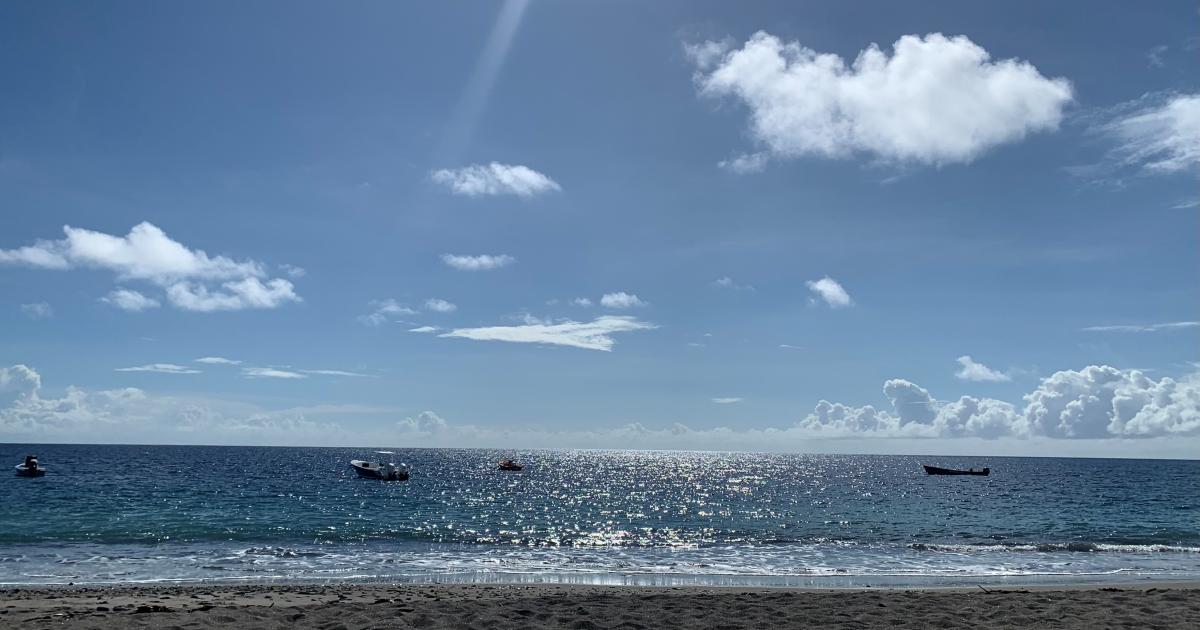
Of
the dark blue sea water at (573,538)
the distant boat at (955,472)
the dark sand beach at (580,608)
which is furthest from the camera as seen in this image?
the distant boat at (955,472)

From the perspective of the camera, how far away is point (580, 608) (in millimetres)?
16578

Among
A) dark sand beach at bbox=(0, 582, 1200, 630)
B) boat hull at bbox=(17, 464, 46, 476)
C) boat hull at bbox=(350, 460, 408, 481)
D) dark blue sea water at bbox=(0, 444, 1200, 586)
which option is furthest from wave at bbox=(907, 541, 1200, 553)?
boat hull at bbox=(17, 464, 46, 476)

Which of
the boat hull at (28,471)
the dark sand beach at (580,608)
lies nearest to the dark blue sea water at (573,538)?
the dark sand beach at (580,608)

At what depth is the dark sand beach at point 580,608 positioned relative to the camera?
15141mm

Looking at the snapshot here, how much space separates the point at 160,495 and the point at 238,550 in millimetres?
37314

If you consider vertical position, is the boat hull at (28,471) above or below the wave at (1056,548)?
below

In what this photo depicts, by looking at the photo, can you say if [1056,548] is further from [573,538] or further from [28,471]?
[28,471]

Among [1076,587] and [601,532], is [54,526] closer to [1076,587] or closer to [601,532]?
[601,532]

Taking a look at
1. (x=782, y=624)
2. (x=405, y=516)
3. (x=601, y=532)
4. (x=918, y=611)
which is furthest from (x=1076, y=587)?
(x=405, y=516)

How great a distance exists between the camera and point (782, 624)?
15242 mm

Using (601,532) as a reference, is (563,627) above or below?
above

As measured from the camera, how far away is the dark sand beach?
1514cm

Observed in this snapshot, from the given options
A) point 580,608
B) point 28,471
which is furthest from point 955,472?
point 28,471

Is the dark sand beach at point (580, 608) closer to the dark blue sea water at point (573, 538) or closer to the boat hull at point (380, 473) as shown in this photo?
the dark blue sea water at point (573, 538)
